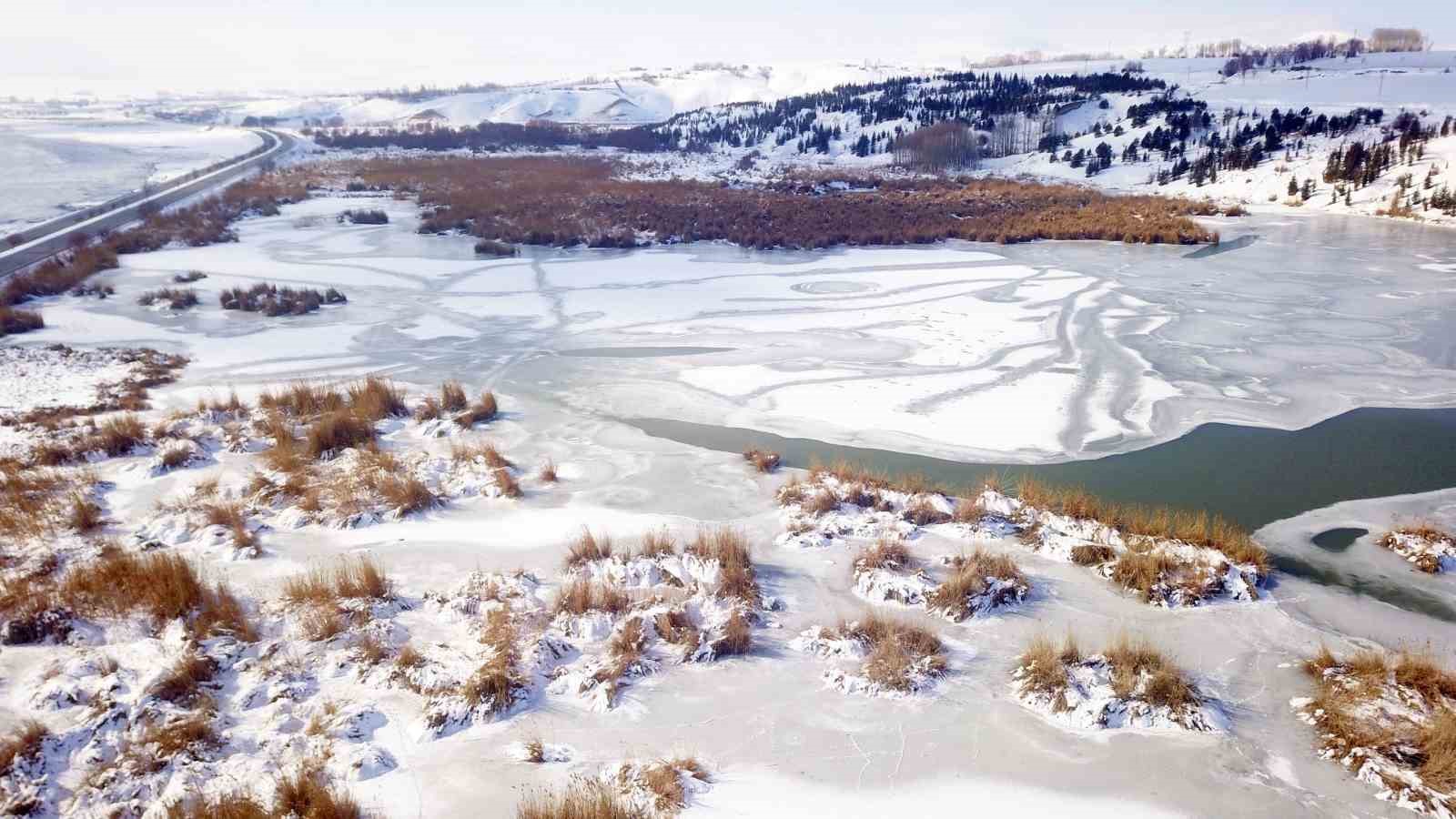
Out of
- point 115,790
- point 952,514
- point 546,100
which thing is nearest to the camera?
point 115,790

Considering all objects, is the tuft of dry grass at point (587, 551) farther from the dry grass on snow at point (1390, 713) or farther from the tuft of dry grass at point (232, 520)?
the dry grass on snow at point (1390, 713)

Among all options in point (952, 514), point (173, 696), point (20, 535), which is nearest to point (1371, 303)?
point (952, 514)

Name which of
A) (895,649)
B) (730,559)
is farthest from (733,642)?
(895,649)

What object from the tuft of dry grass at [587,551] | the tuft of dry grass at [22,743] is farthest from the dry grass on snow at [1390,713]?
the tuft of dry grass at [22,743]

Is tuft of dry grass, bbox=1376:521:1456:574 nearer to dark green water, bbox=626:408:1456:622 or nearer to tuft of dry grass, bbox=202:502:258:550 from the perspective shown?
dark green water, bbox=626:408:1456:622

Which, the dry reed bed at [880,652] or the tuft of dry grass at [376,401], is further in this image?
the tuft of dry grass at [376,401]

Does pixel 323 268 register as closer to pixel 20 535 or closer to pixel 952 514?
pixel 20 535
